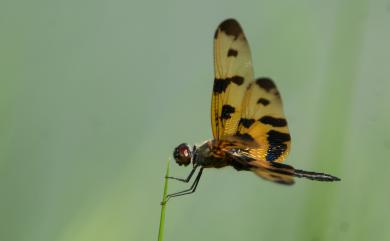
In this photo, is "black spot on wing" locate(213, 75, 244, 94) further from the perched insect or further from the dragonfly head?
the dragonfly head

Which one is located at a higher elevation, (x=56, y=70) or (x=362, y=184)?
Answer: (x=56, y=70)

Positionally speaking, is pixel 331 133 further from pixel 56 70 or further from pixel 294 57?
pixel 56 70

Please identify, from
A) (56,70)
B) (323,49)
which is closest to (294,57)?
(323,49)

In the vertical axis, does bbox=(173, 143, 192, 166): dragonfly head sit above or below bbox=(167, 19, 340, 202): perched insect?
below

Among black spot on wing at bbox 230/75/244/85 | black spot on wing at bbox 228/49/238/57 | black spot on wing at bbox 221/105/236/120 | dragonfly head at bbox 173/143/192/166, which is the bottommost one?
dragonfly head at bbox 173/143/192/166

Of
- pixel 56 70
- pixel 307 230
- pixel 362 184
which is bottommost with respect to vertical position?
pixel 307 230

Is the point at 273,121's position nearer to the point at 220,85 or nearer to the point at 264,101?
the point at 264,101

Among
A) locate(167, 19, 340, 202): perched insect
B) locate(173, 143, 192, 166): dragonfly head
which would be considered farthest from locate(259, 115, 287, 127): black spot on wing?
locate(173, 143, 192, 166): dragonfly head
